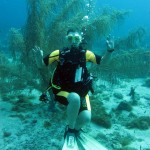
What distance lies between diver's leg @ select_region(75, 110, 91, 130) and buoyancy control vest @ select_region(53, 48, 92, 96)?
0.46 m

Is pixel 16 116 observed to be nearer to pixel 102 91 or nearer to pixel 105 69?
pixel 105 69

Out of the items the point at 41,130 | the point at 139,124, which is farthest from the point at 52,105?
the point at 139,124

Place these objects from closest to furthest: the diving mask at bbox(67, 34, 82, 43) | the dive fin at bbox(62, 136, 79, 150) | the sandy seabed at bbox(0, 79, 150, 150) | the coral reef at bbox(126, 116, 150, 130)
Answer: the dive fin at bbox(62, 136, 79, 150), the diving mask at bbox(67, 34, 82, 43), the sandy seabed at bbox(0, 79, 150, 150), the coral reef at bbox(126, 116, 150, 130)

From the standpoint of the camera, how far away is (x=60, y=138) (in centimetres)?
678

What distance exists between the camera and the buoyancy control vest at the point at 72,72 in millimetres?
5473

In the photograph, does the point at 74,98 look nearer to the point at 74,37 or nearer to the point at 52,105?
the point at 74,37

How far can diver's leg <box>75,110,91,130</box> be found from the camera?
18.0ft

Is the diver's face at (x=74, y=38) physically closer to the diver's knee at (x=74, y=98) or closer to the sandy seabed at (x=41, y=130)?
the diver's knee at (x=74, y=98)

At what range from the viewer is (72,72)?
5.48 m

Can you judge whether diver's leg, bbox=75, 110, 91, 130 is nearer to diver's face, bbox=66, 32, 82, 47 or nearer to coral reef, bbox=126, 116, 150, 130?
diver's face, bbox=66, 32, 82, 47

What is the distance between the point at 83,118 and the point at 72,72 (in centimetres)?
102

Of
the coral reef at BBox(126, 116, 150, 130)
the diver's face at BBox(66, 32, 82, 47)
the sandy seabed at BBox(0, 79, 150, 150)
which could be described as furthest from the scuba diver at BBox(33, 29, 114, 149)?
the coral reef at BBox(126, 116, 150, 130)

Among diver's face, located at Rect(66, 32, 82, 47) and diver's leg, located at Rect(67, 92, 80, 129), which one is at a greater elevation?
diver's face, located at Rect(66, 32, 82, 47)

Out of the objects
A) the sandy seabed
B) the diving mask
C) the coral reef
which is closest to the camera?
the diving mask
